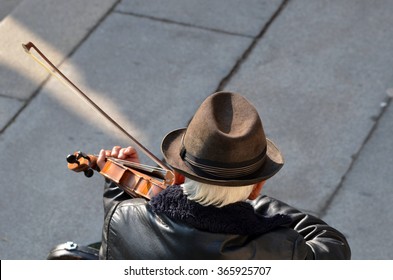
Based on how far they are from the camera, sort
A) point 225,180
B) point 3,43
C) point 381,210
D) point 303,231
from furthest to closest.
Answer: point 3,43, point 381,210, point 303,231, point 225,180

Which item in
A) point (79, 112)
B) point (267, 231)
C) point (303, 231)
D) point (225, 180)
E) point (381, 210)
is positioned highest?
point (225, 180)

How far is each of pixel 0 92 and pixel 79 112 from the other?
1.79 ft

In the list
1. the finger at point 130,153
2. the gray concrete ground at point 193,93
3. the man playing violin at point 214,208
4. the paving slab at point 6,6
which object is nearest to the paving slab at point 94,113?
the gray concrete ground at point 193,93

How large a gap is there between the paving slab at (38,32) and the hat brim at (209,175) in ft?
8.83

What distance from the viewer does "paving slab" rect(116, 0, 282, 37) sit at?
590 centimetres

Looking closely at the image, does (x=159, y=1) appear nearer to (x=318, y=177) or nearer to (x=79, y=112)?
(x=79, y=112)

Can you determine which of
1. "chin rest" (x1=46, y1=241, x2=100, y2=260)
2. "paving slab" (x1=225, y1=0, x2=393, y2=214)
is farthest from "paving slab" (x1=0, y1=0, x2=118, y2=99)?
"chin rest" (x1=46, y1=241, x2=100, y2=260)

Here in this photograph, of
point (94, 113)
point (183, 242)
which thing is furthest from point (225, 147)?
point (94, 113)

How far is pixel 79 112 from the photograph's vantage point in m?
5.24

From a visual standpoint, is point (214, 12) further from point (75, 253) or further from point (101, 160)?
point (75, 253)

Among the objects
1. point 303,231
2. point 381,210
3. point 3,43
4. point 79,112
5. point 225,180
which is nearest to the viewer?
point 225,180

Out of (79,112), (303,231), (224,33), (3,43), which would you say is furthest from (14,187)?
(303,231)

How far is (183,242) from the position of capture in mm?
2590

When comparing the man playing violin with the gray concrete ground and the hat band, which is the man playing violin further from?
the gray concrete ground
